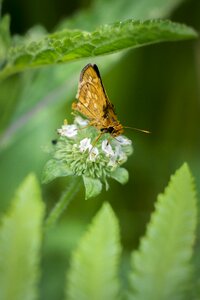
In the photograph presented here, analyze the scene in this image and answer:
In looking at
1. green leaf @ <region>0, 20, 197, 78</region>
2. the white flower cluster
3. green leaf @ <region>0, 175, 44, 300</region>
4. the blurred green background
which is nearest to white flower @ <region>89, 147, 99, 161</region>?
the white flower cluster

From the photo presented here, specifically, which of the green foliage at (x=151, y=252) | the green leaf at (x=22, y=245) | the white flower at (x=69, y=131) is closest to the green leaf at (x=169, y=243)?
the green foliage at (x=151, y=252)

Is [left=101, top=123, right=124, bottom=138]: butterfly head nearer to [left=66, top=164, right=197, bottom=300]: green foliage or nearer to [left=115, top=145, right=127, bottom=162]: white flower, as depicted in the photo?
[left=115, top=145, right=127, bottom=162]: white flower

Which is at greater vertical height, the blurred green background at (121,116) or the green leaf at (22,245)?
the blurred green background at (121,116)

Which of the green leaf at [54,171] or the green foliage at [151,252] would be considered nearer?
the green foliage at [151,252]

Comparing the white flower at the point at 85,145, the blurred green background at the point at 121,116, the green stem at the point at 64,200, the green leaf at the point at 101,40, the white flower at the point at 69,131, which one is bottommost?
the green stem at the point at 64,200

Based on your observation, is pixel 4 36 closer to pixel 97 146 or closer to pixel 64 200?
pixel 97 146

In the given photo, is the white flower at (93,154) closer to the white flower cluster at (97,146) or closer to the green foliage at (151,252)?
the white flower cluster at (97,146)
